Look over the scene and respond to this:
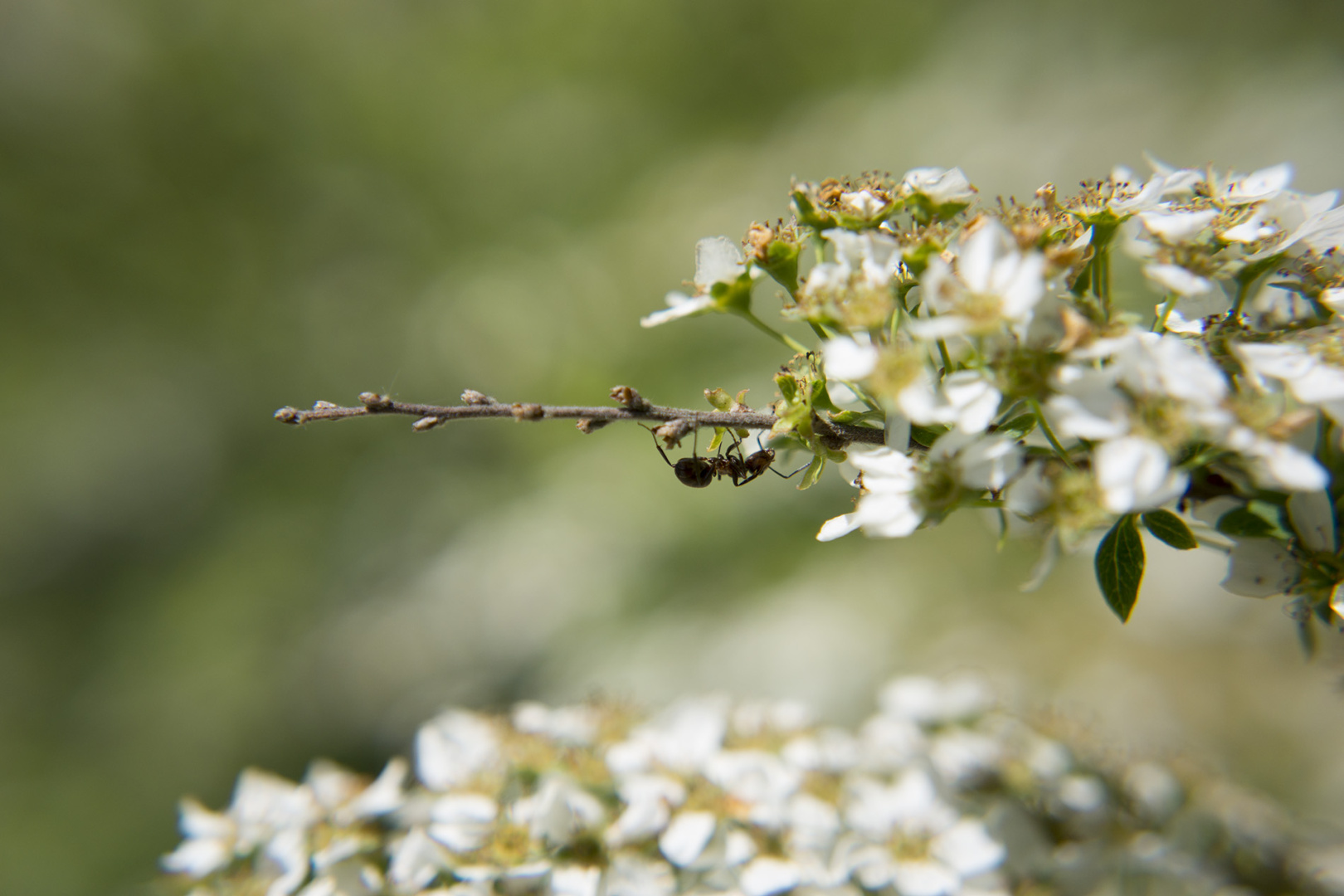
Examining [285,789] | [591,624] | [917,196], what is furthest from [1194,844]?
[591,624]

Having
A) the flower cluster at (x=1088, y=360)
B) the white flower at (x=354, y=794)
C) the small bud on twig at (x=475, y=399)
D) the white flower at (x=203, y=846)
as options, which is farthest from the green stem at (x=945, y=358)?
the white flower at (x=203, y=846)

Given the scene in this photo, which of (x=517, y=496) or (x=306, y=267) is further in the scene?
(x=306, y=267)

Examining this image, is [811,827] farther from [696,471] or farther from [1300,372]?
[1300,372]

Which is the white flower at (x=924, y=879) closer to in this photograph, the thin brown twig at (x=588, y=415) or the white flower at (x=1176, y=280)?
the thin brown twig at (x=588, y=415)

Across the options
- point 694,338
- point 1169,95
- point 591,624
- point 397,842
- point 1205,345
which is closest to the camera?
point 1205,345

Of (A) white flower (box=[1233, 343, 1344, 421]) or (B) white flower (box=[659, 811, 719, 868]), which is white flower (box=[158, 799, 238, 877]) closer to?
(B) white flower (box=[659, 811, 719, 868])

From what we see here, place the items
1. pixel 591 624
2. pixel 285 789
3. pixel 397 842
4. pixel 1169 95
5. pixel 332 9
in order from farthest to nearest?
pixel 332 9 → pixel 1169 95 → pixel 591 624 → pixel 285 789 → pixel 397 842

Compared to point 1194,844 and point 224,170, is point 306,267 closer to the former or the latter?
point 224,170
